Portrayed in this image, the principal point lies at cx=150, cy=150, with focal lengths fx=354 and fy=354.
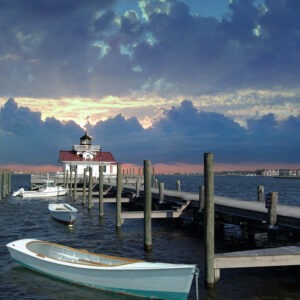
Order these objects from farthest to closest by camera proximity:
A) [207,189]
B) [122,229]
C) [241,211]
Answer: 1. [122,229]
2. [241,211]
3. [207,189]

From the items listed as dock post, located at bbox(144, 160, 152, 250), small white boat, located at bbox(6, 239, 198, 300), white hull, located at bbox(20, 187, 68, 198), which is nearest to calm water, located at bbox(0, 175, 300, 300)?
small white boat, located at bbox(6, 239, 198, 300)

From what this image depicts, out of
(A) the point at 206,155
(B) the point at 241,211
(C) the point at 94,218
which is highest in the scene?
(A) the point at 206,155

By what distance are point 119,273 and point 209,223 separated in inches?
131

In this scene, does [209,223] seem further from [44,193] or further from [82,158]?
[82,158]

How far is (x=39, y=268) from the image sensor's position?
14.1m

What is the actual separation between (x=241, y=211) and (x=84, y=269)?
8.90m

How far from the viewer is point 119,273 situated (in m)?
11.3

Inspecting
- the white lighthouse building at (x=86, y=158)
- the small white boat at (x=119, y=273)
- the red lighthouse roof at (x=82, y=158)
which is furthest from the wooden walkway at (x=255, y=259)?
the red lighthouse roof at (x=82, y=158)

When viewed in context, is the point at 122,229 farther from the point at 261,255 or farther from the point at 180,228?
A: the point at 261,255

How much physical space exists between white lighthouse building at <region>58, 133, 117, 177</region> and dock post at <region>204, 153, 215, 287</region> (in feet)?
174

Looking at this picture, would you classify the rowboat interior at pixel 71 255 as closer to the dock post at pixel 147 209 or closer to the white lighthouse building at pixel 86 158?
the dock post at pixel 147 209

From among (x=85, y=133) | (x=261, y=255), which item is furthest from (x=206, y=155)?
(x=85, y=133)

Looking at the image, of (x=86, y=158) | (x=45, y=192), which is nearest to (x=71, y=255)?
(x=45, y=192)

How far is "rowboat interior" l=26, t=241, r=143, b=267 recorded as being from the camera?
1271 centimetres
